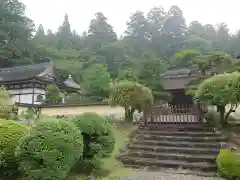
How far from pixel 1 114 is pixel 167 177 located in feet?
25.7

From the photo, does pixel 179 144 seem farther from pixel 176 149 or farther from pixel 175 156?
pixel 175 156

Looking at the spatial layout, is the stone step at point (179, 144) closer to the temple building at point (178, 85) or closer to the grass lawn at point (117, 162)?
the grass lawn at point (117, 162)

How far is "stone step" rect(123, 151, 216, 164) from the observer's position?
841cm

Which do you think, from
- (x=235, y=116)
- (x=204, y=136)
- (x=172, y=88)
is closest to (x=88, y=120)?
(x=204, y=136)

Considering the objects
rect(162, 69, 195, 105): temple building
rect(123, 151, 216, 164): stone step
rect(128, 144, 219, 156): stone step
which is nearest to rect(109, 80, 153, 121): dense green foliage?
rect(128, 144, 219, 156): stone step

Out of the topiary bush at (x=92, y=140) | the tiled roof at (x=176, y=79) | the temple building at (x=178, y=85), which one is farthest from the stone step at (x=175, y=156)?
the tiled roof at (x=176, y=79)

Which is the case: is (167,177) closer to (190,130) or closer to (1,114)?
(190,130)

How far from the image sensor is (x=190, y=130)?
11.1 meters

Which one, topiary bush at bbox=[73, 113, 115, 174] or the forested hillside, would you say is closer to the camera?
topiary bush at bbox=[73, 113, 115, 174]

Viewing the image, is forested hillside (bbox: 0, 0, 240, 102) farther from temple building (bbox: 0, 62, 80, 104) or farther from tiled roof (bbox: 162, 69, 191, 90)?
temple building (bbox: 0, 62, 80, 104)

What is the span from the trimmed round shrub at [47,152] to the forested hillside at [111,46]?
12.1 metres

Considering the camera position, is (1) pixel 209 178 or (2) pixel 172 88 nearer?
(1) pixel 209 178

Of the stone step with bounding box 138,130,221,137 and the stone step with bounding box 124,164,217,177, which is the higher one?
the stone step with bounding box 138,130,221,137

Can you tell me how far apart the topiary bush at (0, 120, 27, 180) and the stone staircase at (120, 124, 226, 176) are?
3.82 metres
